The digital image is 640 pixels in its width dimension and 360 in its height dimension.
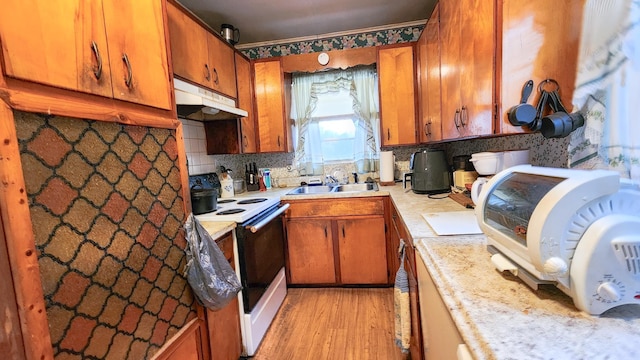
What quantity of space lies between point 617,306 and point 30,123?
1320 millimetres

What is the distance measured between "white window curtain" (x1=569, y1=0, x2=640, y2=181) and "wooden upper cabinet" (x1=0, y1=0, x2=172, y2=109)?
1488 millimetres

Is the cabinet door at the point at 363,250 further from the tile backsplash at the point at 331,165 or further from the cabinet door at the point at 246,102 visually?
the cabinet door at the point at 246,102

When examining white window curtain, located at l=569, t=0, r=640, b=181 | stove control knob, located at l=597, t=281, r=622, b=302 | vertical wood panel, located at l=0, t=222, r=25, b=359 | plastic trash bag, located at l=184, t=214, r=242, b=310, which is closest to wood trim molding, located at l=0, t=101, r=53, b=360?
vertical wood panel, located at l=0, t=222, r=25, b=359

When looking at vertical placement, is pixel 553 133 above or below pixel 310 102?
below

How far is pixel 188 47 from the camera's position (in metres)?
1.71

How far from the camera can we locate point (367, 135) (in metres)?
2.71

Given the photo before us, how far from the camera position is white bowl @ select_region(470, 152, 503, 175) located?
53.6 inches

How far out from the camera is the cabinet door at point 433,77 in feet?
5.66

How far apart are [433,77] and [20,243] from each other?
2.10m

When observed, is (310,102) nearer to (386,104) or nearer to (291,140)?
(291,140)

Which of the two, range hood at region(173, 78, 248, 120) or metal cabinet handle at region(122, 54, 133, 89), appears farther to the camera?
range hood at region(173, 78, 248, 120)

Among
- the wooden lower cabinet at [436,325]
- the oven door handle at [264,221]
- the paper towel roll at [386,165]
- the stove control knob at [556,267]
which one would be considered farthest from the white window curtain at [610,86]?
the paper towel roll at [386,165]

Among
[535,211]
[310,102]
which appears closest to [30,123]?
[535,211]

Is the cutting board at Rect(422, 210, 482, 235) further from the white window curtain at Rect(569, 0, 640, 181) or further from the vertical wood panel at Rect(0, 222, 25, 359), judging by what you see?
the vertical wood panel at Rect(0, 222, 25, 359)
